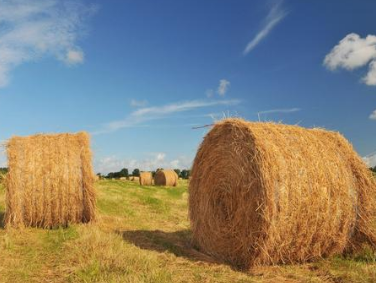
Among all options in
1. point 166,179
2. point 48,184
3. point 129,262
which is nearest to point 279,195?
point 129,262

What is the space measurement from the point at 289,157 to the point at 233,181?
1.18 meters

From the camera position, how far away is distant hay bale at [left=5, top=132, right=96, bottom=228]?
11203mm

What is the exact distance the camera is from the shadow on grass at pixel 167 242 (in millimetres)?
8727

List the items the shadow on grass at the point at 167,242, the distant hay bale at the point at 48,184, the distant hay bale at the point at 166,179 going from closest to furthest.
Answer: the shadow on grass at the point at 167,242
the distant hay bale at the point at 48,184
the distant hay bale at the point at 166,179

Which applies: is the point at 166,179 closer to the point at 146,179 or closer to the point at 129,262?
the point at 146,179

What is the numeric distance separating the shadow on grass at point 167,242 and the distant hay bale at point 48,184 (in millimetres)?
1623

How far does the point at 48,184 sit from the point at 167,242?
3.61 m

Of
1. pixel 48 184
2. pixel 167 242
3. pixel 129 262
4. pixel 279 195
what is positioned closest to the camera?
pixel 129 262

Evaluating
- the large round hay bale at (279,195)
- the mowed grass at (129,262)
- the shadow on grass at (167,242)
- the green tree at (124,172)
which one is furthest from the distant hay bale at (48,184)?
the green tree at (124,172)

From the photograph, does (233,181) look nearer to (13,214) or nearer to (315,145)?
(315,145)

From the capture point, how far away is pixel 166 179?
32.0m

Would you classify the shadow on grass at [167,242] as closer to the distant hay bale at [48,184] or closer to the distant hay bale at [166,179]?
the distant hay bale at [48,184]

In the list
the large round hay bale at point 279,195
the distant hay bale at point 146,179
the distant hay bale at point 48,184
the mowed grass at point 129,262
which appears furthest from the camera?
the distant hay bale at point 146,179

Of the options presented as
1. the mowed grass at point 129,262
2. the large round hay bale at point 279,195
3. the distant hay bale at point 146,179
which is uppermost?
the distant hay bale at point 146,179
